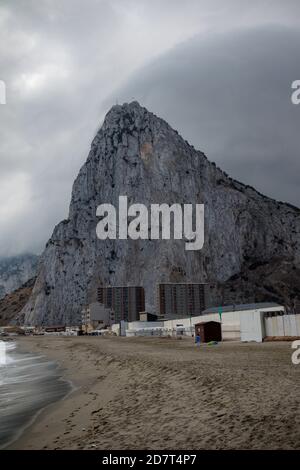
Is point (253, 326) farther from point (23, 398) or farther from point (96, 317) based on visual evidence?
point (96, 317)

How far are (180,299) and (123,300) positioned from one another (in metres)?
26.6

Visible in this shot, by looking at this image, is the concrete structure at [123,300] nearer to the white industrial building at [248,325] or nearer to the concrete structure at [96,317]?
the concrete structure at [96,317]

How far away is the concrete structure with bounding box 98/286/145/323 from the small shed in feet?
412

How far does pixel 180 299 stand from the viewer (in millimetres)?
171000

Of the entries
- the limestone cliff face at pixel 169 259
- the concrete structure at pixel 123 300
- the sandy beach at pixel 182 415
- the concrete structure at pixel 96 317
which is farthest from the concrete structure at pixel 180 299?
the sandy beach at pixel 182 415

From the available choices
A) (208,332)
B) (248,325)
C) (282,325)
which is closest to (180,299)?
(208,332)

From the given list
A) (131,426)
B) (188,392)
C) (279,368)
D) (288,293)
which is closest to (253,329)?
(279,368)

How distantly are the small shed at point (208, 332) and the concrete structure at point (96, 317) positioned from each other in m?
118

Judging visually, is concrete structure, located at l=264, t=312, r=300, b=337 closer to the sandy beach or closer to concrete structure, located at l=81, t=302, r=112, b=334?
the sandy beach

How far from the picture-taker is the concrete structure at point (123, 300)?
581 ft
